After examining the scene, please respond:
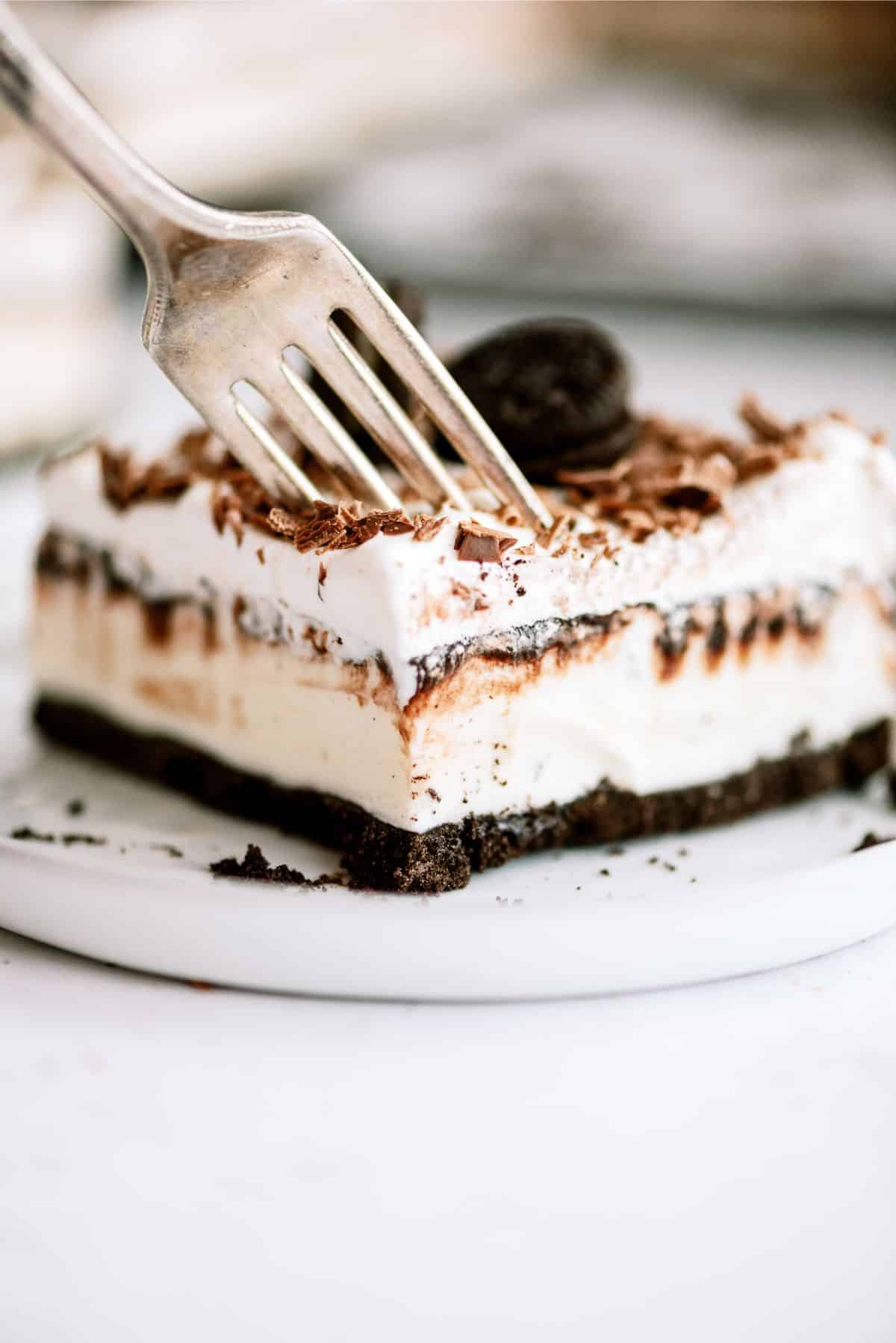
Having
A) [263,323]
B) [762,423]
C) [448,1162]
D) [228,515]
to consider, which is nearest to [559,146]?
[762,423]

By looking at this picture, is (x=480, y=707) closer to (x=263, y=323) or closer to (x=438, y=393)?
(x=438, y=393)

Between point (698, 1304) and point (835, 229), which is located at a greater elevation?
point (698, 1304)

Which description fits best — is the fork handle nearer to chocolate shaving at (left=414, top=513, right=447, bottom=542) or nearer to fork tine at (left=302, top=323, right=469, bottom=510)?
fork tine at (left=302, top=323, right=469, bottom=510)

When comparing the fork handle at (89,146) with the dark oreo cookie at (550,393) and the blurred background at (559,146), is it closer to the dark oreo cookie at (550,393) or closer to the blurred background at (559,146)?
the dark oreo cookie at (550,393)

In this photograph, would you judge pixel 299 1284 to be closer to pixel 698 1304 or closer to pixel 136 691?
Result: pixel 698 1304

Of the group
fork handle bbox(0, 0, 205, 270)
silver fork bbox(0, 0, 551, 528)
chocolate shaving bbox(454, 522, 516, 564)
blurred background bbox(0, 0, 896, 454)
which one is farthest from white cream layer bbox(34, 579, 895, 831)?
blurred background bbox(0, 0, 896, 454)

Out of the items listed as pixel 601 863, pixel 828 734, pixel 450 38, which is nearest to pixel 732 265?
pixel 450 38
